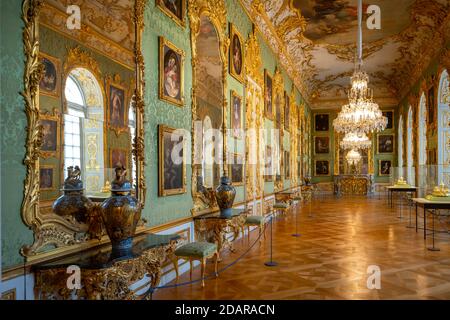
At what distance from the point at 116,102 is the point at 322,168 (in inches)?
886

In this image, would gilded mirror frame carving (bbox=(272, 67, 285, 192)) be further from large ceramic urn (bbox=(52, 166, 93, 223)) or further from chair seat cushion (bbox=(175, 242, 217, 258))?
large ceramic urn (bbox=(52, 166, 93, 223))

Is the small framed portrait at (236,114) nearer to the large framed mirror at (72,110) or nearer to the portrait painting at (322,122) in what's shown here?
the large framed mirror at (72,110)

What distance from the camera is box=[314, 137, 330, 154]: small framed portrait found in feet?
81.7

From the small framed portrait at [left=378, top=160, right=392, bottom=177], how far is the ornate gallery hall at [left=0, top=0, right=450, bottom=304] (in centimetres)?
1054

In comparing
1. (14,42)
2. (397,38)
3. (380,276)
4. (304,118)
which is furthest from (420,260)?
(304,118)

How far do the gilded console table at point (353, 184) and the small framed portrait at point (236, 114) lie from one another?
55.4ft

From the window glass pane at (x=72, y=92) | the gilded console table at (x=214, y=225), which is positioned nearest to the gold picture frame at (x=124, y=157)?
the window glass pane at (x=72, y=92)

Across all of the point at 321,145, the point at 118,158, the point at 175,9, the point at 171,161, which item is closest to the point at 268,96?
the point at 175,9

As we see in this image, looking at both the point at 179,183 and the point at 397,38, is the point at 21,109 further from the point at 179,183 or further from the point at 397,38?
the point at 397,38

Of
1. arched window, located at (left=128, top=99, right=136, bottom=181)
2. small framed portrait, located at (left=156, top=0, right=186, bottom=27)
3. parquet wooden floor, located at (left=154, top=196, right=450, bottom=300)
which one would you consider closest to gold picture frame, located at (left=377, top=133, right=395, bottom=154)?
parquet wooden floor, located at (left=154, top=196, right=450, bottom=300)

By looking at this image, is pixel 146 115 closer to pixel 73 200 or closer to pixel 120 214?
pixel 73 200

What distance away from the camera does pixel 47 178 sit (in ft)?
10.2

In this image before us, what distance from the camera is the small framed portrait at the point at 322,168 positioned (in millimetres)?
24719

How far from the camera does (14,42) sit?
282 centimetres
